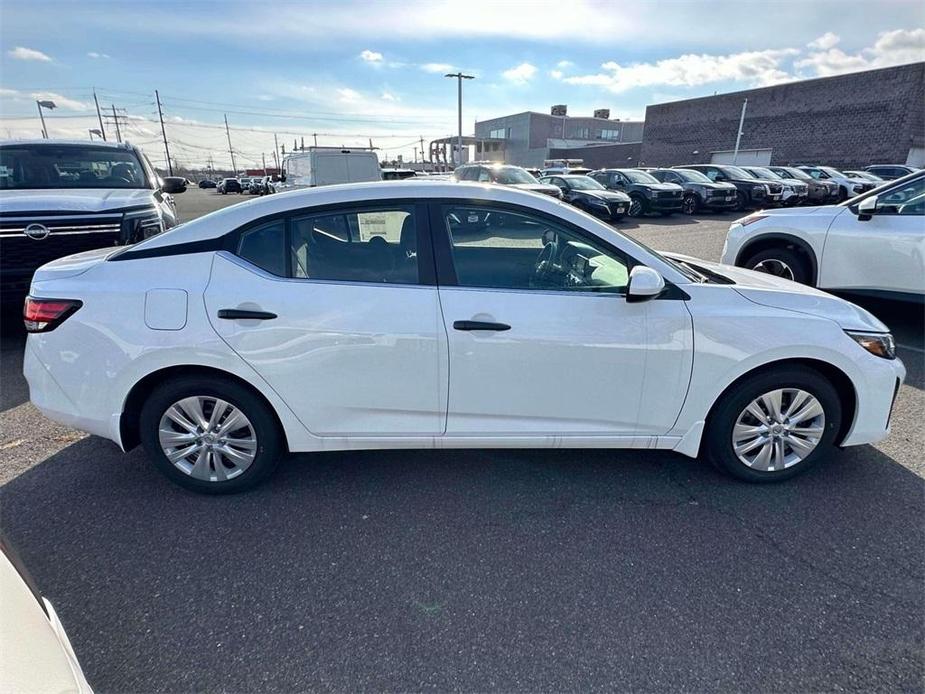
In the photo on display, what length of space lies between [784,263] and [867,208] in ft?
2.97

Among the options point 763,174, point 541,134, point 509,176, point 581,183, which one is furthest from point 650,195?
point 541,134

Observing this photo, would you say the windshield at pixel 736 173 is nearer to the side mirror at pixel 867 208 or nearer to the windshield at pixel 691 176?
the windshield at pixel 691 176

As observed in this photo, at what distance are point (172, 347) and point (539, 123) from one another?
75.0 meters

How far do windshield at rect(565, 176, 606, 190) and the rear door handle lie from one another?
15246mm

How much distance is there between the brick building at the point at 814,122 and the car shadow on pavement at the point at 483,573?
39969mm

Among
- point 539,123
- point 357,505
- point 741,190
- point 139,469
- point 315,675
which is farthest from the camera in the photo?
point 539,123

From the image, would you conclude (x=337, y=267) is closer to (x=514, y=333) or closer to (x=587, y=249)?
(x=514, y=333)

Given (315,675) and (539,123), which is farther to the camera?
(539,123)

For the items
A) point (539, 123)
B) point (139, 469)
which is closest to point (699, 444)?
point (139, 469)

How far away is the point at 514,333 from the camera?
250 centimetres

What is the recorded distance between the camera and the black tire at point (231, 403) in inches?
103

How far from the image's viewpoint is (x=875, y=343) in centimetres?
272

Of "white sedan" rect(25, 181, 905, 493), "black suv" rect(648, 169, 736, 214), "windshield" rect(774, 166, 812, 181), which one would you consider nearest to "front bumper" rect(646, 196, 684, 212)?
"black suv" rect(648, 169, 736, 214)

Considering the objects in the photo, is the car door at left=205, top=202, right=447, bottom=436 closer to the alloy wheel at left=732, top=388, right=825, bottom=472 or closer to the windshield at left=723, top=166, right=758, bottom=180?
the alloy wheel at left=732, top=388, right=825, bottom=472
